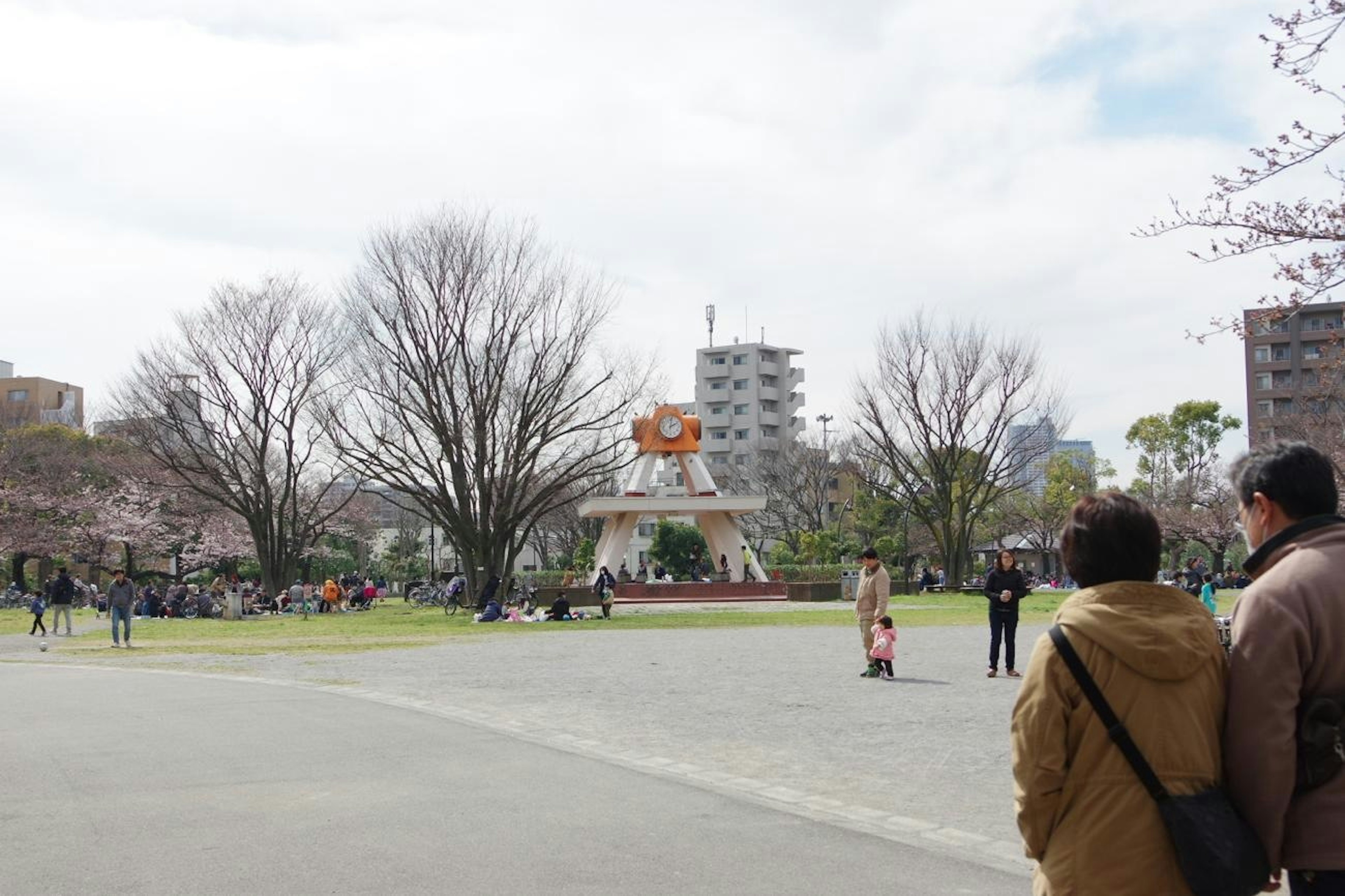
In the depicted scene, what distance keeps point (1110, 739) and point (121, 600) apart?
22.8m

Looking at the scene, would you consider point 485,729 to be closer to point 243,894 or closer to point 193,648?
point 243,894

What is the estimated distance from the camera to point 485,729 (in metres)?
10.3

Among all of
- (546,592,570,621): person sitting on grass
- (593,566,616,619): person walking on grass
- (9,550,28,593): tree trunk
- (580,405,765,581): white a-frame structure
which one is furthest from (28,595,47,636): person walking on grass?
(9,550,28,593): tree trunk

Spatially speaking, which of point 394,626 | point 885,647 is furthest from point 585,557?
point 885,647

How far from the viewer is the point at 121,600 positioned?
73.8 ft

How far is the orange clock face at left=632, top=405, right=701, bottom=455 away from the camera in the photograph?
42.8 m

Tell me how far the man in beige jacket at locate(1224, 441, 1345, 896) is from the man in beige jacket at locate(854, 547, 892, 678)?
11.8 m

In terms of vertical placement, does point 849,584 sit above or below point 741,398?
below

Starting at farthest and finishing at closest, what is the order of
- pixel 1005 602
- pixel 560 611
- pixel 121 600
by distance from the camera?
pixel 560 611
pixel 121 600
pixel 1005 602

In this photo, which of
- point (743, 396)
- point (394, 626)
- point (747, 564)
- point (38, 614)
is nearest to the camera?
point (38, 614)

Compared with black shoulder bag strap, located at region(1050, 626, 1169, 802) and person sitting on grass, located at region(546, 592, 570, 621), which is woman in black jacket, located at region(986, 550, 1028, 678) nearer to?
black shoulder bag strap, located at region(1050, 626, 1169, 802)

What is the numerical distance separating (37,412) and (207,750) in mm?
61847

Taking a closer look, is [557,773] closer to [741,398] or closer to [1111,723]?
[1111,723]

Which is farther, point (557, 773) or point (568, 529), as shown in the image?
point (568, 529)
